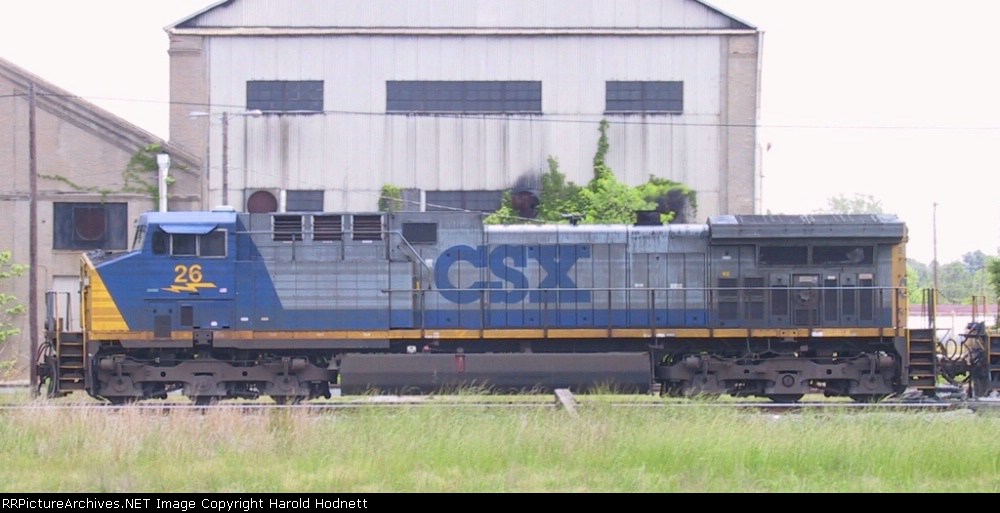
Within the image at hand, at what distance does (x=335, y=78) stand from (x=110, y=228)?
722 centimetres

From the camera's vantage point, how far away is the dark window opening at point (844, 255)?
676 inches

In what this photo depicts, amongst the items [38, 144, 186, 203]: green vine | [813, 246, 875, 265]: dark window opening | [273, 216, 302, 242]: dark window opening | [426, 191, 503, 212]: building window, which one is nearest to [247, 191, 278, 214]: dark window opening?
[38, 144, 186, 203]: green vine

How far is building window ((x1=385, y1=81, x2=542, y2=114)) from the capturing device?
28438 millimetres

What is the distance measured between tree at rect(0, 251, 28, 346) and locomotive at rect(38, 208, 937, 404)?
1103 centimetres

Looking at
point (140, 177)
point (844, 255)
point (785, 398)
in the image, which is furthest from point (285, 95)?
point (785, 398)

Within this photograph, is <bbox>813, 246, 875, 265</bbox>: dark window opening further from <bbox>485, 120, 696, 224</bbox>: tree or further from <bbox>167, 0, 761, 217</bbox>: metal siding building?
<bbox>167, 0, 761, 217</bbox>: metal siding building

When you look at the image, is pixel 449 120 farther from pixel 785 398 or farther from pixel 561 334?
pixel 785 398

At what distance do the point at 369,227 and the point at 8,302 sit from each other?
15.5m

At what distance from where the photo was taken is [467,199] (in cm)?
2839

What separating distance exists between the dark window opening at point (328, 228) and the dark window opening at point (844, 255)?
7.63m

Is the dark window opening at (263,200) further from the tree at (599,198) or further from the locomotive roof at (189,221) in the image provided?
the locomotive roof at (189,221)

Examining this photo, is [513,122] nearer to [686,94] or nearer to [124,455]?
[686,94]

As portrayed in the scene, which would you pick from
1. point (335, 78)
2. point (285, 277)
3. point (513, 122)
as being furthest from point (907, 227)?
point (335, 78)

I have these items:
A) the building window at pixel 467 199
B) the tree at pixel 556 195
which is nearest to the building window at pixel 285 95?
the building window at pixel 467 199
